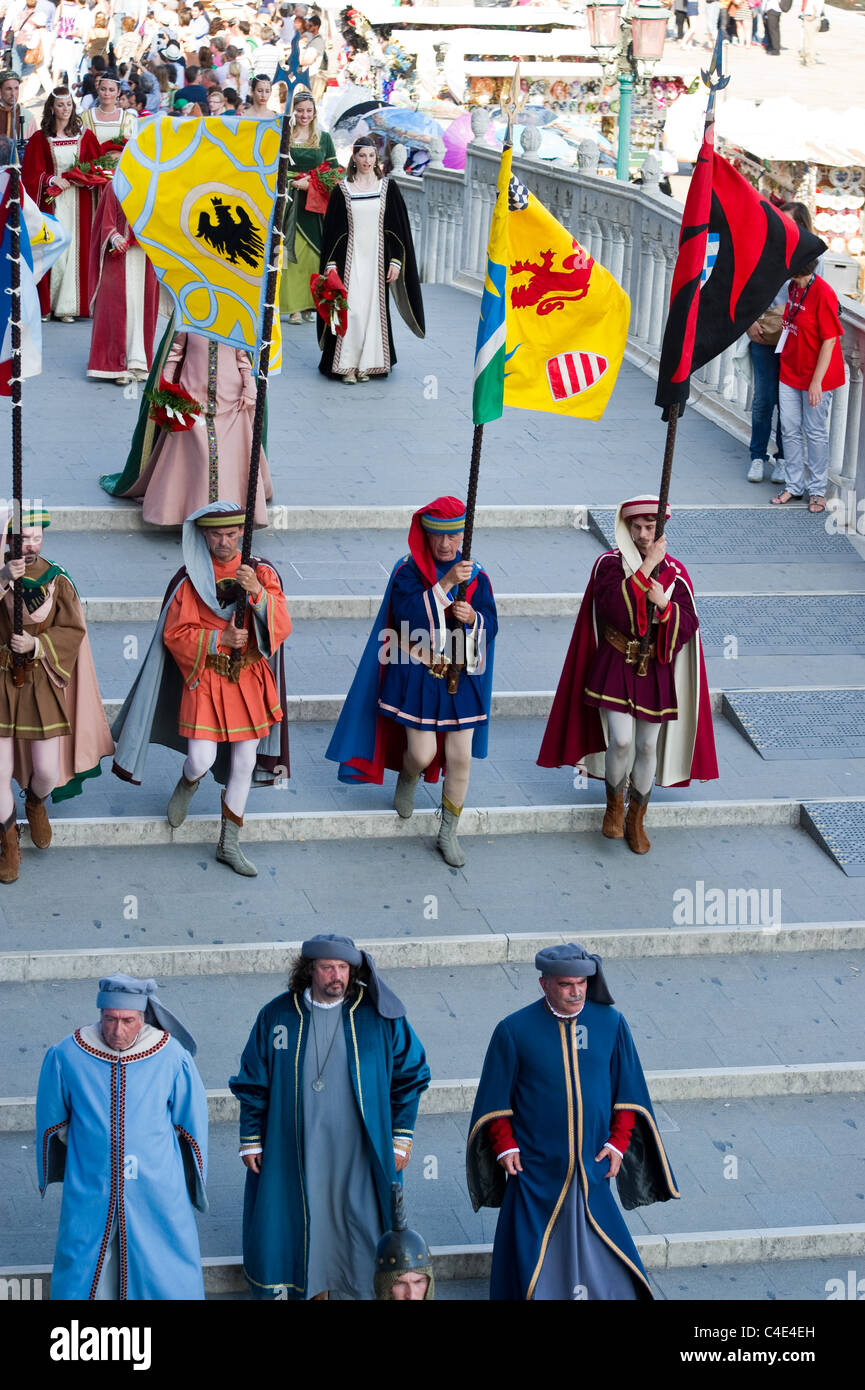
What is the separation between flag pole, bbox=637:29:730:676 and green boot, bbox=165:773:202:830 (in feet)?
7.65

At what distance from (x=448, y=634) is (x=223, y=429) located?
3.08m

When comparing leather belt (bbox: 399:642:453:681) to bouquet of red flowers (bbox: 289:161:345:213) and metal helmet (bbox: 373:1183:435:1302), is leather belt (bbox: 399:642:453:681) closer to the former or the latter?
metal helmet (bbox: 373:1183:435:1302)

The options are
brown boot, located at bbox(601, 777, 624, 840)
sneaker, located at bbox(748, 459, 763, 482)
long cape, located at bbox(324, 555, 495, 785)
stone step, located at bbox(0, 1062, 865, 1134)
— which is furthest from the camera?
sneaker, located at bbox(748, 459, 763, 482)

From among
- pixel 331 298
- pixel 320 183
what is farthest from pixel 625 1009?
pixel 320 183

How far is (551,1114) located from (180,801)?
3330mm

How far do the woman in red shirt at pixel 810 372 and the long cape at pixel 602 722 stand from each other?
332 cm

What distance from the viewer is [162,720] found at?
9.61m

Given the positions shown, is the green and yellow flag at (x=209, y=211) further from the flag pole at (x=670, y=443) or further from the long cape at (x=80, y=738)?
the flag pole at (x=670, y=443)

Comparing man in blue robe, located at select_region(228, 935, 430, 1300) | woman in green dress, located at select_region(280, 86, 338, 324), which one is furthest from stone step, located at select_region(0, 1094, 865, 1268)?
woman in green dress, located at select_region(280, 86, 338, 324)

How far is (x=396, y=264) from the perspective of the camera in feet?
51.1

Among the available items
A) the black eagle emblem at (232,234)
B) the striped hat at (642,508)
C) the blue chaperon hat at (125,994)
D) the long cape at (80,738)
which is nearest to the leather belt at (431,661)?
the striped hat at (642,508)

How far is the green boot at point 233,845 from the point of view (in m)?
9.66

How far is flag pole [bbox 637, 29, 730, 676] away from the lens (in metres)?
8.72
